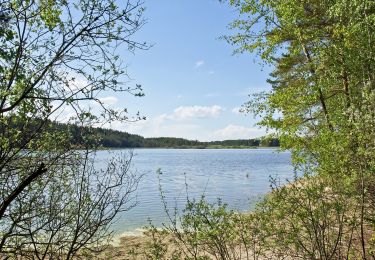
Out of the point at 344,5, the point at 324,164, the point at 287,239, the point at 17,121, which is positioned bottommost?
the point at 287,239

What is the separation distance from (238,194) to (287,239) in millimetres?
27762

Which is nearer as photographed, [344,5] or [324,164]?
[344,5]

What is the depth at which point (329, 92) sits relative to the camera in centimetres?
1373

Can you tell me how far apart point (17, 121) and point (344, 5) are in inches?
241

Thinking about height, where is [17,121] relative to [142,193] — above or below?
above

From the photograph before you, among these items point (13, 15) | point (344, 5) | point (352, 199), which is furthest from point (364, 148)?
point (13, 15)

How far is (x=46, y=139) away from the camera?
20.0 feet

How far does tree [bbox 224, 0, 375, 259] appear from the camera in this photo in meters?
6.52

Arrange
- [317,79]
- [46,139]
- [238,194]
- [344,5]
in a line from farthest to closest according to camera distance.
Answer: [238,194] < [317,79] < [344,5] < [46,139]

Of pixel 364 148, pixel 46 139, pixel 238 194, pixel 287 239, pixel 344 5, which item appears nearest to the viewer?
pixel 287 239

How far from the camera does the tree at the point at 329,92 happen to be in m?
6.52

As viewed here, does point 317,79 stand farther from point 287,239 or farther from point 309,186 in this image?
point 287,239

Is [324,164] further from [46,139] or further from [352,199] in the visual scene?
[46,139]

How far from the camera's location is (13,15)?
174 inches
